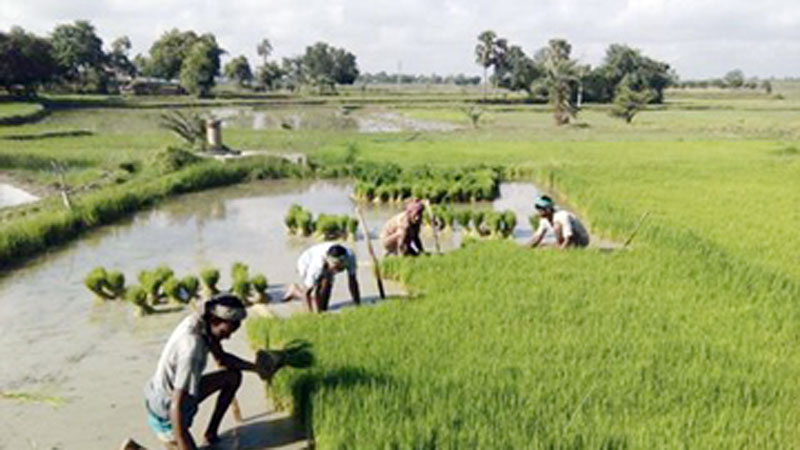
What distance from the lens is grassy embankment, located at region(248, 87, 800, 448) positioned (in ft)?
13.5

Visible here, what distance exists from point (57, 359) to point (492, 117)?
3522cm

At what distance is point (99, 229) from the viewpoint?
11.9 meters

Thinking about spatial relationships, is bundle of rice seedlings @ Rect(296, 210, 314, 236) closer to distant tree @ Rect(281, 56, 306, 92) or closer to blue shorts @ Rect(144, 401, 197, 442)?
blue shorts @ Rect(144, 401, 197, 442)

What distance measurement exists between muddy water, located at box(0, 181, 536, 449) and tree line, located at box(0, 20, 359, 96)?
37046mm

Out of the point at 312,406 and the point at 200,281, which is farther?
the point at 200,281

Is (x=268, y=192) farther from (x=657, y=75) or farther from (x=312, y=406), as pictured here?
(x=657, y=75)

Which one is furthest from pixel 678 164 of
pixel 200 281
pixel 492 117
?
pixel 492 117

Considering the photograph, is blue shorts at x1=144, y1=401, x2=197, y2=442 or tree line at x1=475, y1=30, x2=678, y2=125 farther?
tree line at x1=475, y1=30, x2=678, y2=125

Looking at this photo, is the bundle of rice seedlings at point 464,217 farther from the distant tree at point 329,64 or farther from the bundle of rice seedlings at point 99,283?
the distant tree at point 329,64

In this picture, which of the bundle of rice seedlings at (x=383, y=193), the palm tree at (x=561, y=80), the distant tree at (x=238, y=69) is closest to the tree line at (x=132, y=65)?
the distant tree at (x=238, y=69)

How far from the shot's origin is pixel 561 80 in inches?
1634

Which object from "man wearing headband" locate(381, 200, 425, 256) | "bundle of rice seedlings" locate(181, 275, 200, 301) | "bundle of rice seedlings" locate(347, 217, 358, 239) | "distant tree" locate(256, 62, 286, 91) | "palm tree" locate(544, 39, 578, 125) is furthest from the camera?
"distant tree" locate(256, 62, 286, 91)

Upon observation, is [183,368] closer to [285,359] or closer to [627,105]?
[285,359]

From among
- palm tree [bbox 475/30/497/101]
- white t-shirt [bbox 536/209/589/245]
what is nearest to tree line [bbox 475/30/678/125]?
palm tree [bbox 475/30/497/101]
